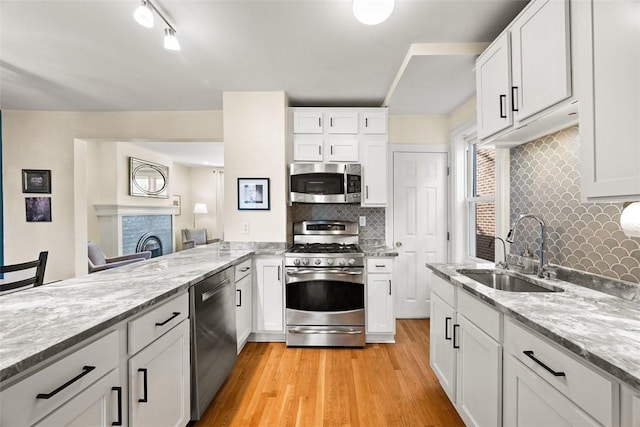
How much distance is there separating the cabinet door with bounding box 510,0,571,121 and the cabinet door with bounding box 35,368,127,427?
2.13 m

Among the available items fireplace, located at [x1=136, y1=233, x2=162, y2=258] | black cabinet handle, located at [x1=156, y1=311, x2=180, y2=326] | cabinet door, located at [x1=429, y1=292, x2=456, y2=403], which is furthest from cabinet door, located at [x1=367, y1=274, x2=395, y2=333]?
fireplace, located at [x1=136, y1=233, x2=162, y2=258]

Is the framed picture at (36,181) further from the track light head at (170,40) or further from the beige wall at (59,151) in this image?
the track light head at (170,40)

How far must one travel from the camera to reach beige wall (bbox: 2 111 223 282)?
11.5ft

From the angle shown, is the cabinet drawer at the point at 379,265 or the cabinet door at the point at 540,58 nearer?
the cabinet door at the point at 540,58

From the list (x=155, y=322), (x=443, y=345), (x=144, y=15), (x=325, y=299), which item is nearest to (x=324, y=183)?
(x=325, y=299)

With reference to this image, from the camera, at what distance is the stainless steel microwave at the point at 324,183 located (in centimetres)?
297

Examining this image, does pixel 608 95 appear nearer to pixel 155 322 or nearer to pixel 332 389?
pixel 155 322

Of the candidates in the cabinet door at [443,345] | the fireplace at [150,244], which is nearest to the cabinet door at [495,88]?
the cabinet door at [443,345]

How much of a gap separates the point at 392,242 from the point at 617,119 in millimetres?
2525

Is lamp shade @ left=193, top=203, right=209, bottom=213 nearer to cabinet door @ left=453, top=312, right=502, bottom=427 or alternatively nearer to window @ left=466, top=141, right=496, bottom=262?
window @ left=466, top=141, right=496, bottom=262

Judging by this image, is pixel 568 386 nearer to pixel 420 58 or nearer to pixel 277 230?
pixel 420 58

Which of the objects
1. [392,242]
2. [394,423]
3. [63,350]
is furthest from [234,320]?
[392,242]

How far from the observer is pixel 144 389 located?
1208 millimetres

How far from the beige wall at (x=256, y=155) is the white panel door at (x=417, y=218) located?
139cm
